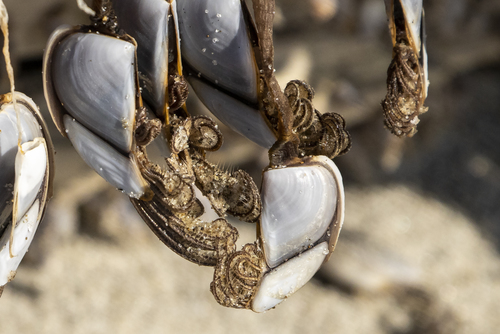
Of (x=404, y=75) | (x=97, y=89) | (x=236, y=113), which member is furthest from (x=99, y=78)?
(x=404, y=75)

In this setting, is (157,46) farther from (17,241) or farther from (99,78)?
(17,241)

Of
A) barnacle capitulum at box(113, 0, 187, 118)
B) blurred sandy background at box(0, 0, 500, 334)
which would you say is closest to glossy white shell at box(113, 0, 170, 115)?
barnacle capitulum at box(113, 0, 187, 118)

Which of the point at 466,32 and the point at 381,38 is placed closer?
the point at 381,38

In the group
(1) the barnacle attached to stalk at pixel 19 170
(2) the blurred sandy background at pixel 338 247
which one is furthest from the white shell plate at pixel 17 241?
(2) the blurred sandy background at pixel 338 247

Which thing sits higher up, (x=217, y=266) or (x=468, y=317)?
(x=217, y=266)

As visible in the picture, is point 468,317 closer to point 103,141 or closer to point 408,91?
point 408,91

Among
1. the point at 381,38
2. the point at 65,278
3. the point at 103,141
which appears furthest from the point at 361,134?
the point at 103,141
